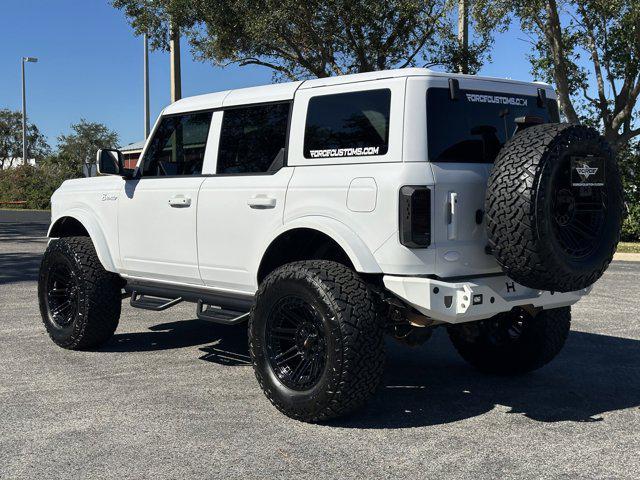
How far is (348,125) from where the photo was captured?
15.2 ft

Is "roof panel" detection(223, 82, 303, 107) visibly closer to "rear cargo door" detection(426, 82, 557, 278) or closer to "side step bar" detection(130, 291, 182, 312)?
"rear cargo door" detection(426, 82, 557, 278)

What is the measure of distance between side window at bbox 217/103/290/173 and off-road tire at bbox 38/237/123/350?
5.56ft

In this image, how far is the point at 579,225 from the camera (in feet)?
14.3

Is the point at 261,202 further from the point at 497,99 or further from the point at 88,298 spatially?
the point at 88,298

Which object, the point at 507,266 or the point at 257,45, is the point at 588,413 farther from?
the point at 257,45

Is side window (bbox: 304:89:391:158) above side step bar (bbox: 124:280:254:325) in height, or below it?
above

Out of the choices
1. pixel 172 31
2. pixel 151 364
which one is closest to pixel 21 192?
pixel 172 31

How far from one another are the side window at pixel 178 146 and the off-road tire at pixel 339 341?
164cm

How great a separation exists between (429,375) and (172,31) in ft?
52.4

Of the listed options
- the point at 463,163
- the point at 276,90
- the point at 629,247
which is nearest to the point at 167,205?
the point at 276,90

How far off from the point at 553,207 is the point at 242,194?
6.95 feet

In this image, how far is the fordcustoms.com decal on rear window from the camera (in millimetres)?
4461

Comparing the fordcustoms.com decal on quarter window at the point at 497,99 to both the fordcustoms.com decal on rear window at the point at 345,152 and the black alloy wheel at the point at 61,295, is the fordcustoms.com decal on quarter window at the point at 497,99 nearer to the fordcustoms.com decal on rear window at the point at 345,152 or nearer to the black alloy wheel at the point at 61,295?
the fordcustoms.com decal on rear window at the point at 345,152

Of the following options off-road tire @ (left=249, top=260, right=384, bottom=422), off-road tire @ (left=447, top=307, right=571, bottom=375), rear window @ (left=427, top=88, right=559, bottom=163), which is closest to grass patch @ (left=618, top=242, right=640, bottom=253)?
off-road tire @ (left=447, top=307, right=571, bottom=375)
